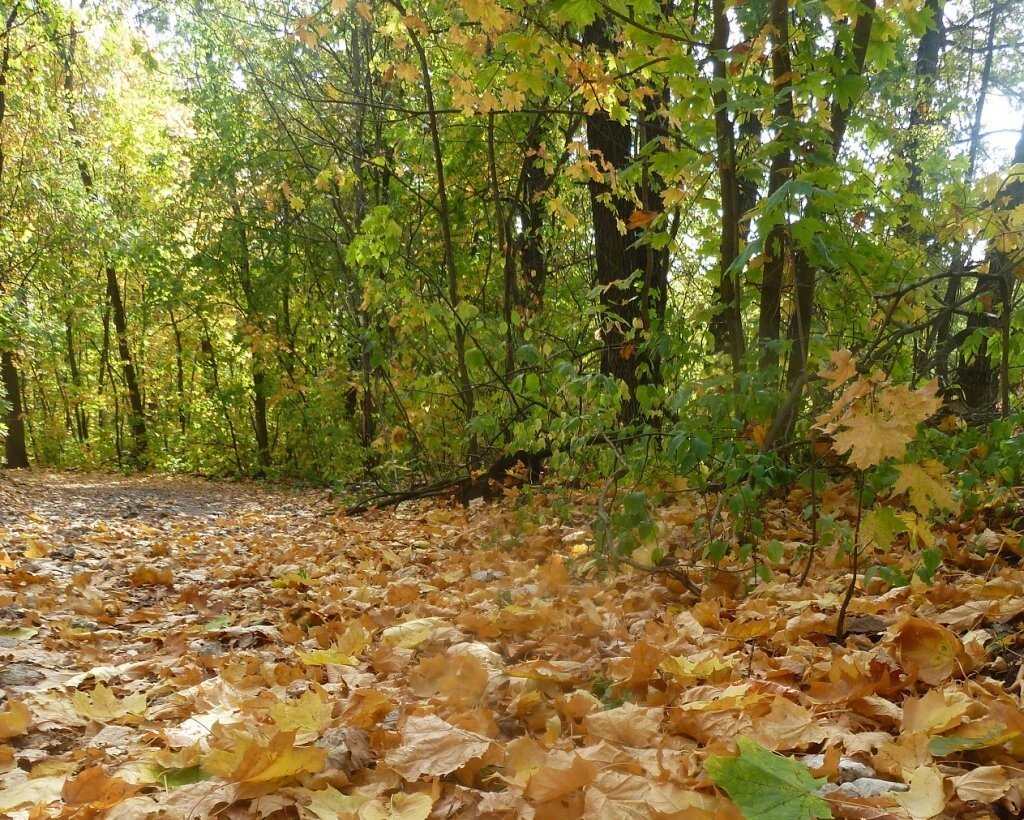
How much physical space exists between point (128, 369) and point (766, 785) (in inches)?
838

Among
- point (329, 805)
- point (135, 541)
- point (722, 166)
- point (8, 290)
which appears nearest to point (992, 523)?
point (722, 166)

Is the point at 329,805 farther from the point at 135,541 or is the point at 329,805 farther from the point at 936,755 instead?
the point at 135,541

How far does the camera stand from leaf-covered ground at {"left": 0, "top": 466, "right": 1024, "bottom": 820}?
48.3 inches

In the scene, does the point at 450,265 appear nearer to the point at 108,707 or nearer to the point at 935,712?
the point at 108,707

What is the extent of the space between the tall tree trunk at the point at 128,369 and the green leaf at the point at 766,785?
2012 cm

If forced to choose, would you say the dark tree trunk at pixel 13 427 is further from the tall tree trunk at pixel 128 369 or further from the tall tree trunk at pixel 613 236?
the tall tree trunk at pixel 613 236

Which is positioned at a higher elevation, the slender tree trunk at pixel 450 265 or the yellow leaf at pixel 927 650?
the slender tree trunk at pixel 450 265

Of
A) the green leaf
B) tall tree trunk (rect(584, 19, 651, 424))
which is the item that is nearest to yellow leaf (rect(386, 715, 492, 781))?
the green leaf

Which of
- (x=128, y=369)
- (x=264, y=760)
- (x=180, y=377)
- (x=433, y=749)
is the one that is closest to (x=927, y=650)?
(x=433, y=749)

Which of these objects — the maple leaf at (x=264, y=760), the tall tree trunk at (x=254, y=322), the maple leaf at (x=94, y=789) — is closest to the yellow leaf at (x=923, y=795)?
the maple leaf at (x=264, y=760)

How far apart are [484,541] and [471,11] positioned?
297 cm

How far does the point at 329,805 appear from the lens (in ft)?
4.09

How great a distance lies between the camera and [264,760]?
1300 mm

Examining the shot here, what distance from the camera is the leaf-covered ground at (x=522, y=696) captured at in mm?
1226
